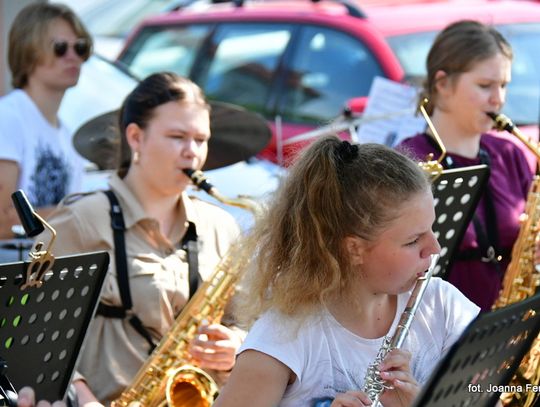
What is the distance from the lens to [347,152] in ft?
8.36

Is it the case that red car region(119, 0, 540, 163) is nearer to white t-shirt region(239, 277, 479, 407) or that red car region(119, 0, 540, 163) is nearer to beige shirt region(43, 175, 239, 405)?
beige shirt region(43, 175, 239, 405)

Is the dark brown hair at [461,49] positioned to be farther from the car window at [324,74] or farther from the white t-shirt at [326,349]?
the car window at [324,74]

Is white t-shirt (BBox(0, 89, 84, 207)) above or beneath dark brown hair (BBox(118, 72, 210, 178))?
beneath

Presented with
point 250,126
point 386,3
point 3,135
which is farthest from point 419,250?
point 386,3

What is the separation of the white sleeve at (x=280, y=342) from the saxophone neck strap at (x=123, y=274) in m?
0.87

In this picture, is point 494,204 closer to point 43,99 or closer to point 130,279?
point 130,279

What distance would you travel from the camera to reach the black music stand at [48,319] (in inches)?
94.8

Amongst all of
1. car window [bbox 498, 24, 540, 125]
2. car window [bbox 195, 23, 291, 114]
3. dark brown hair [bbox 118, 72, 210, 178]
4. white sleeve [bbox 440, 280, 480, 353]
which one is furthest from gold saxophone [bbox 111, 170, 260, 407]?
car window [bbox 195, 23, 291, 114]

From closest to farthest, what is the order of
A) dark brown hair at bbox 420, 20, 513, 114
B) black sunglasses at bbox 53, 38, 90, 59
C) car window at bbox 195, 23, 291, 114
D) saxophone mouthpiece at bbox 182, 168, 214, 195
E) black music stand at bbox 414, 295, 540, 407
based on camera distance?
black music stand at bbox 414, 295, 540, 407 → saxophone mouthpiece at bbox 182, 168, 214, 195 → dark brown hair at bbox 420, 20, 513, 114 → black sunglasses at bbox 53, 38, 90, 59 → car window at bbox 195, 23, 291, 114

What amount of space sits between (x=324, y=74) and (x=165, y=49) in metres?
1.36

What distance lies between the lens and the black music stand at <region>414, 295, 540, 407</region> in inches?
74.8

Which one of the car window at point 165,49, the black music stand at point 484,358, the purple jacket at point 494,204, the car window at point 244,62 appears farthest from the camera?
the car window at point 165,49

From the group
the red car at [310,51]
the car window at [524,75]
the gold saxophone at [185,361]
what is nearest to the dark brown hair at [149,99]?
the gold saxophone at [185,361]

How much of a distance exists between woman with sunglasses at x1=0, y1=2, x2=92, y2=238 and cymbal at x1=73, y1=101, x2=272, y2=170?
0.96ft
